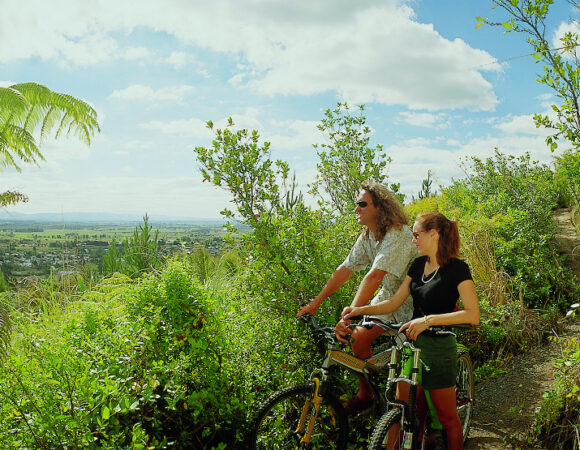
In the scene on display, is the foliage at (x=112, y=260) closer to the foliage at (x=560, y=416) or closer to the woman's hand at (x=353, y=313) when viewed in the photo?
the woman's hand at (x=353, y=313)

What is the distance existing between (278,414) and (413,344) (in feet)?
3.96

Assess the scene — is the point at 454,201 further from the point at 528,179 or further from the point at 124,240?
the point at 124,240

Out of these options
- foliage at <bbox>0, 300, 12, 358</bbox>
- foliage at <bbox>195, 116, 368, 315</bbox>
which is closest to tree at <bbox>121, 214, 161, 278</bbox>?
foliage at <bbox>0, 300, 12, 358</bbox>

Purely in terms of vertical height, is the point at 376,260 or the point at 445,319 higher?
the point at 376,260

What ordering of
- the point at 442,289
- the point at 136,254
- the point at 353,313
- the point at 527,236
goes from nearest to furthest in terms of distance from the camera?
the point at 442,289 → the point at 353,313 → the point at 527,236 → the point at 136,254

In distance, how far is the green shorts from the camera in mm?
2982

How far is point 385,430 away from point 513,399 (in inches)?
90.1

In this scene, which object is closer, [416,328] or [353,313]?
[416,328]

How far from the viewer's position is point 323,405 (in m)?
3.29

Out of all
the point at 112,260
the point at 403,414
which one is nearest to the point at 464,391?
the point at 403,414

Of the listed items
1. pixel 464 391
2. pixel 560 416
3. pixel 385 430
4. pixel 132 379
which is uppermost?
pixel 132 379

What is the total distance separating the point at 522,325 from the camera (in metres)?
5.64

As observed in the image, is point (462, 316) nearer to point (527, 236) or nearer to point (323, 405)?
point (323, 405)

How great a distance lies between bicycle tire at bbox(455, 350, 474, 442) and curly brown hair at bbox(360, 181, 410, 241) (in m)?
1.19
